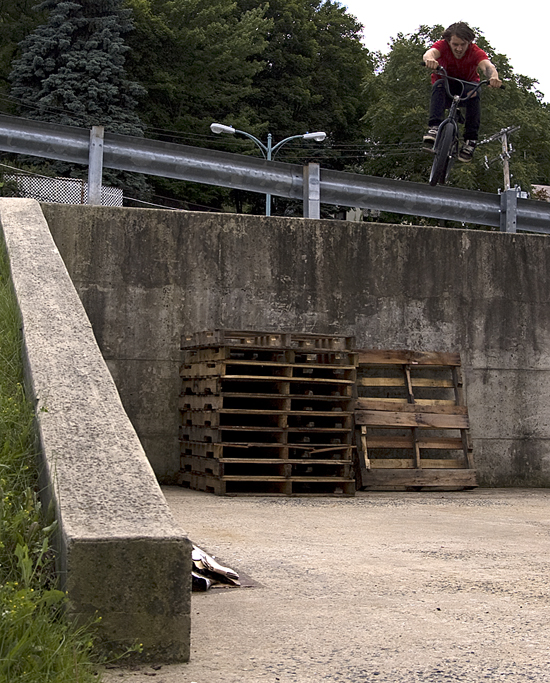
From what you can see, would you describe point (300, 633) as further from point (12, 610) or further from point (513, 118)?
point (513, 118)

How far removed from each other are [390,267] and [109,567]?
8.10 m

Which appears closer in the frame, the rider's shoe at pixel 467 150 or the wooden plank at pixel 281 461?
the rider's shoe at pixel 467 150

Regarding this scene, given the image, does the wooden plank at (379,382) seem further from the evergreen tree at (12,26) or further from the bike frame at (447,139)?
the evergreen tree at (12,26)

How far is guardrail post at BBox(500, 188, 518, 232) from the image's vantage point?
37.8 feet

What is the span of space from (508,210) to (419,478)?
3.89 metres

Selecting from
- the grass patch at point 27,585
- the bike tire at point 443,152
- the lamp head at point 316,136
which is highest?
the lamp head at point 316,136

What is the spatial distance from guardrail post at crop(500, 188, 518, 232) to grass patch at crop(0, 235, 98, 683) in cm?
825

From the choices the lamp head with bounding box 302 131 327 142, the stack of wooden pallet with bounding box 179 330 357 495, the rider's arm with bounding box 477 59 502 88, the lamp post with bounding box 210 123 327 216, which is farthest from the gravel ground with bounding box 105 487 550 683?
the lamp head with bounding box 302 131 327 142

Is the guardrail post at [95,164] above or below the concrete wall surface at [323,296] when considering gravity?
above

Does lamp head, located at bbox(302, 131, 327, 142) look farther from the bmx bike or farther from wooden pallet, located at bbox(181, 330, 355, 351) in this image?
the bmx bike

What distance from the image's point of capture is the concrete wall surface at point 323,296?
9.99 metres

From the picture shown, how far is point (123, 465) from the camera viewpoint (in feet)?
12.3

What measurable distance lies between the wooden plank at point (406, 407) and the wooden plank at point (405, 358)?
49cm

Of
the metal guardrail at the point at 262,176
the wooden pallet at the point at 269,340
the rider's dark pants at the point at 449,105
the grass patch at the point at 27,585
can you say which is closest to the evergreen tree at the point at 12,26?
the metal guardrail at the point at 262,176
